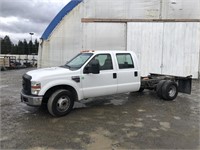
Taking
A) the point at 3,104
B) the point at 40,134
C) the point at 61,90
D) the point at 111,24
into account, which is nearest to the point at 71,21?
the point at 111,24

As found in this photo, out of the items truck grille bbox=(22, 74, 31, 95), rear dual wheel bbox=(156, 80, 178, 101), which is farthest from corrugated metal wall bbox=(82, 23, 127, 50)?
truck grille bbox=(22, 74, 31, 95)

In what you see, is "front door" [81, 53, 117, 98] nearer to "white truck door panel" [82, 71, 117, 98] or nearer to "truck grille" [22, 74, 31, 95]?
"white truck door panel" [82, 71, 117, 98]

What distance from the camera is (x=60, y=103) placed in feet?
19.6

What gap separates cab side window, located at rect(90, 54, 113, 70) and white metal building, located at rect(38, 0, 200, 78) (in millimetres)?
8217

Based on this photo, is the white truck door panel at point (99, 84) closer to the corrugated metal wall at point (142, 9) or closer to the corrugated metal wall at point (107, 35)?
the corrugated metal wall at point (107, 35)

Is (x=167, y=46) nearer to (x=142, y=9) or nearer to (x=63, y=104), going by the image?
(x=142, y=9)

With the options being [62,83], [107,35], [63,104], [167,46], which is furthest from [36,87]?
[167,46]

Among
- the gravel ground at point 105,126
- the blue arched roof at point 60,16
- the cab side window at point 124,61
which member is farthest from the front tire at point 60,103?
the blue arched roof at point 60,16

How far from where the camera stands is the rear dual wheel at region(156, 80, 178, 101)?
8141 millimetres

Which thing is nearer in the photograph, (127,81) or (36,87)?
(36,87)

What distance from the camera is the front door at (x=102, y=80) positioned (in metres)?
6.46

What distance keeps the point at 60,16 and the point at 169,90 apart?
424 inches

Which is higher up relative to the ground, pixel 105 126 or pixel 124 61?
pixel 124 61

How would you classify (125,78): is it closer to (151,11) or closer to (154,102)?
(154,102)
